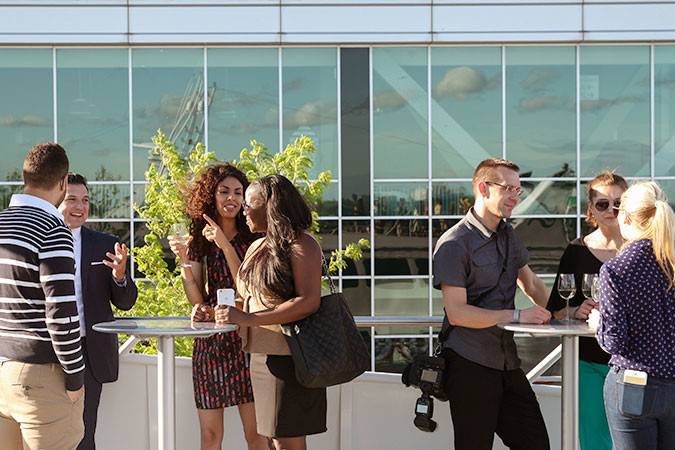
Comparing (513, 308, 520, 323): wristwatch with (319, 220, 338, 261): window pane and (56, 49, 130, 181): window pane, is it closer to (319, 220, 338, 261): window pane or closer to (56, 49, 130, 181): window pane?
(319, 220, 338, 261): window pane

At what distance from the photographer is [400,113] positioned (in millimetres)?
16219

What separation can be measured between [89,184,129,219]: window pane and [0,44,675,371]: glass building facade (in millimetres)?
26

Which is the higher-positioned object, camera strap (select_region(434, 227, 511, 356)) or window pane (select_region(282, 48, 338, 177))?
window pane (select_region(282, 48, 338, 177))

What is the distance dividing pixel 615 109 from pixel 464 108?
265 cm

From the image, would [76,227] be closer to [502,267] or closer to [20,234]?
[20,234]

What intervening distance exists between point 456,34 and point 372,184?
2891mm

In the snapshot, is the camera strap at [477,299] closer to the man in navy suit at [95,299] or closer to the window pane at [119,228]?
the man in navy suit at [95,299]

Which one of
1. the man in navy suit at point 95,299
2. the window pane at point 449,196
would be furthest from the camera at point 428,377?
the window pane at point 449,196

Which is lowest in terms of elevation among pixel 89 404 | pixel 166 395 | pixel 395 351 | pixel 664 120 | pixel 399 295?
pixel 395 351

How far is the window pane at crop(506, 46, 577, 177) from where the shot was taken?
16.2 metres

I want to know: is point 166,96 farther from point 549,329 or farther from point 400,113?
point 549,329

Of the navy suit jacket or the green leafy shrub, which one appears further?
the green leafy shrub

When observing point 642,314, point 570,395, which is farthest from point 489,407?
point 642,314

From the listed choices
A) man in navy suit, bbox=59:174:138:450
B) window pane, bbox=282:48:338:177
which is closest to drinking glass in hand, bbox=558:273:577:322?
man in navy suit, bbox=59:174:138:450
